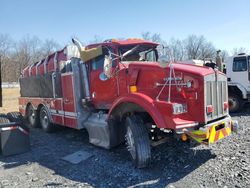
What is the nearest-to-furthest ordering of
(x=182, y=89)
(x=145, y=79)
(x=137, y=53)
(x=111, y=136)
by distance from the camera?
1. (x=182, y=89)
2. (x=145, y=79)
3. (x=111, y=136)
4. (x=137, y=53)

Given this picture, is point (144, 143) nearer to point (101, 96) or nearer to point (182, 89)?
point (182, 89)

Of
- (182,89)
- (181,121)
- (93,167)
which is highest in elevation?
(182,89)

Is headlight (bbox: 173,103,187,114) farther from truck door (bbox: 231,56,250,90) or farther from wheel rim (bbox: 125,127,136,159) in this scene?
truck door (bbox: 231,56,250,90)

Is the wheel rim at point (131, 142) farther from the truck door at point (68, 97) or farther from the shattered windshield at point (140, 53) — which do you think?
the truck door at point (68, 97)

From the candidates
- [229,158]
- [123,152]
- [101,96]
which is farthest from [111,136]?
[229,158]

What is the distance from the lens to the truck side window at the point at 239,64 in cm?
1186

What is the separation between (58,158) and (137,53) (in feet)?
9.73

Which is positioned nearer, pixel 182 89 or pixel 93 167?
pixel 182 89

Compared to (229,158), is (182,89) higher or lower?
higher

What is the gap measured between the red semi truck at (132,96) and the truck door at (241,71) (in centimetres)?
649

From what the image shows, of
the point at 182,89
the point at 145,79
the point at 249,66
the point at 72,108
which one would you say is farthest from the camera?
the point at 249,66

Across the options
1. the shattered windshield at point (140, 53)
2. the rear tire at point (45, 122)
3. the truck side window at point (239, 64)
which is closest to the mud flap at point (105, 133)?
the shattered windshield at point (140, 53)

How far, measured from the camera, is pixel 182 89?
495cm

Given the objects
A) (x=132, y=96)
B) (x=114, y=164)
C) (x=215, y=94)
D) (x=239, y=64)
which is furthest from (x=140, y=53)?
(x=239, y=64)
